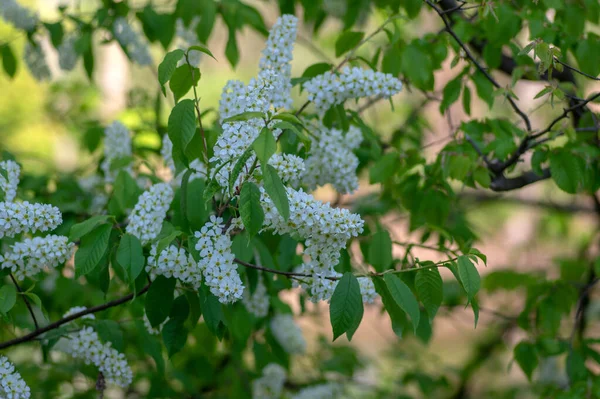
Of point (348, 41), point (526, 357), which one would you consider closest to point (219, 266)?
point (348, 41)

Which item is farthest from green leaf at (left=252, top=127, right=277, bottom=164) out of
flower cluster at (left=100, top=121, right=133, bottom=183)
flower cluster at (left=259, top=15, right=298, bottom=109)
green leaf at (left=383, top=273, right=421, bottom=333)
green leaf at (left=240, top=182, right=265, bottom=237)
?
flower cluster at (left=100, top=121, right=133, bottom=183)

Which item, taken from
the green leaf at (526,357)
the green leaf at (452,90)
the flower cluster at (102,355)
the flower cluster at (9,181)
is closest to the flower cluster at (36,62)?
the flower cluster at (9,181)

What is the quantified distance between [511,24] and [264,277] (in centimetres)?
144

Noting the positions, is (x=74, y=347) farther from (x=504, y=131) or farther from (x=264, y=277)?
(x=504, y=131)

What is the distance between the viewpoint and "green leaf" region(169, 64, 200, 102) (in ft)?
A: 6.30

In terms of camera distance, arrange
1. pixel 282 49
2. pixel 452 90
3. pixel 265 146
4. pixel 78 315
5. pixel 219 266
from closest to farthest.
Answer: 1. pixel 265 146
2. pixel 219 266
3. pixel 78 315
4. pixel 282 49
5. pixel 452 90

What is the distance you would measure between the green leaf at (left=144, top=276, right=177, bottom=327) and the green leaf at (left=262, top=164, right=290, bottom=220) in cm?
49

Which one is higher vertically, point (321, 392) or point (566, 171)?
point (566, 171)

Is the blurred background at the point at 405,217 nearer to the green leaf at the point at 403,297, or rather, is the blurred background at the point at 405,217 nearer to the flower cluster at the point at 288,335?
the flower cluster at the point at 288,335

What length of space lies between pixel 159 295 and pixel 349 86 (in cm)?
90

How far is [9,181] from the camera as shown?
6.69ft

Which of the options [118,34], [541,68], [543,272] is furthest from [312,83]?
[543,272]

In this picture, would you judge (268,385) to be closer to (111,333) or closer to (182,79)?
(111,333)

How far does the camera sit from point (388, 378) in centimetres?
470
